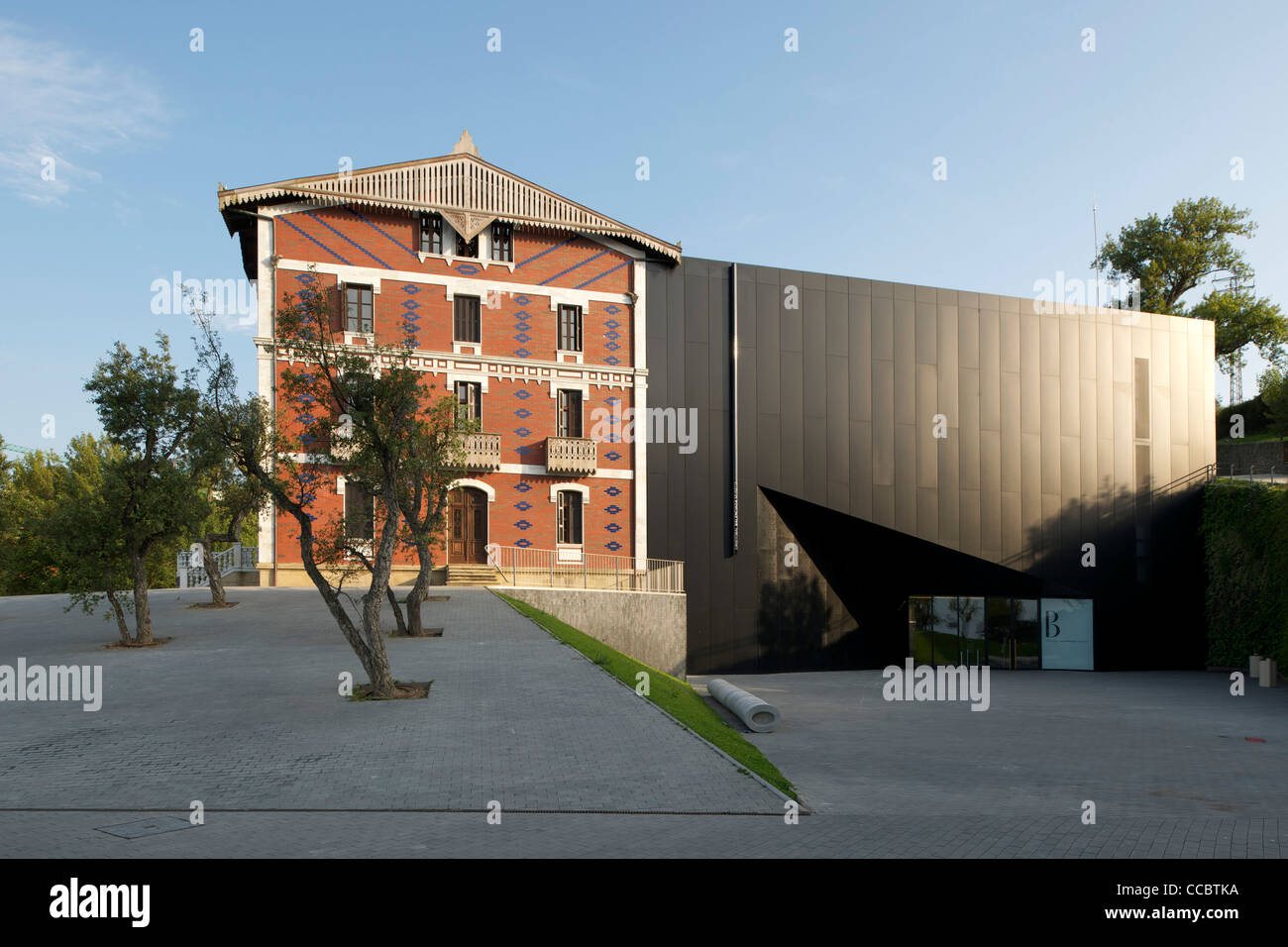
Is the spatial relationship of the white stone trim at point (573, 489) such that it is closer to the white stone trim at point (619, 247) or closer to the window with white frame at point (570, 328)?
the window with white frame at point (570, 328)

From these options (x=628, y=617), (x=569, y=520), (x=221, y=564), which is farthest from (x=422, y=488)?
(x=221, y=564)

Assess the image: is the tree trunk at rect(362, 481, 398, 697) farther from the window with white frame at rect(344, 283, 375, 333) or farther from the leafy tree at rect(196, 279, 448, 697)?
the window with white frame at rect(344, 283, 375, 333)

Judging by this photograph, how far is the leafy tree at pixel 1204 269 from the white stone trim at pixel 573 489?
3926 cm

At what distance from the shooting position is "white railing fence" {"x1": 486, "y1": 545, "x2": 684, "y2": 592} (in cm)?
2964

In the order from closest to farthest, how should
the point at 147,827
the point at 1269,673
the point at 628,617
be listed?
the point at 147,827, the point at 628,617, the point at 1269,673

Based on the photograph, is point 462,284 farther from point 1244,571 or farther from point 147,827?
point 1244,571

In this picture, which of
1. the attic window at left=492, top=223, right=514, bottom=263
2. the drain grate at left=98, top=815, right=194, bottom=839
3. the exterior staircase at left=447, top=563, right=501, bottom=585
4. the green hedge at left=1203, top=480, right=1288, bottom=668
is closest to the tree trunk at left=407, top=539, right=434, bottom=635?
the exterior staircase at left=447, top=563, right=501, bottom=585

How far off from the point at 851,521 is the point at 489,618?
15.1 metres

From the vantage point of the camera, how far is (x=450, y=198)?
98.0ft

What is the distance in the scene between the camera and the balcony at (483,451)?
1160 inches

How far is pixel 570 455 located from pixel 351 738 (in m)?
19.7

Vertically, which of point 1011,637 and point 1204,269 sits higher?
point 1204,269
